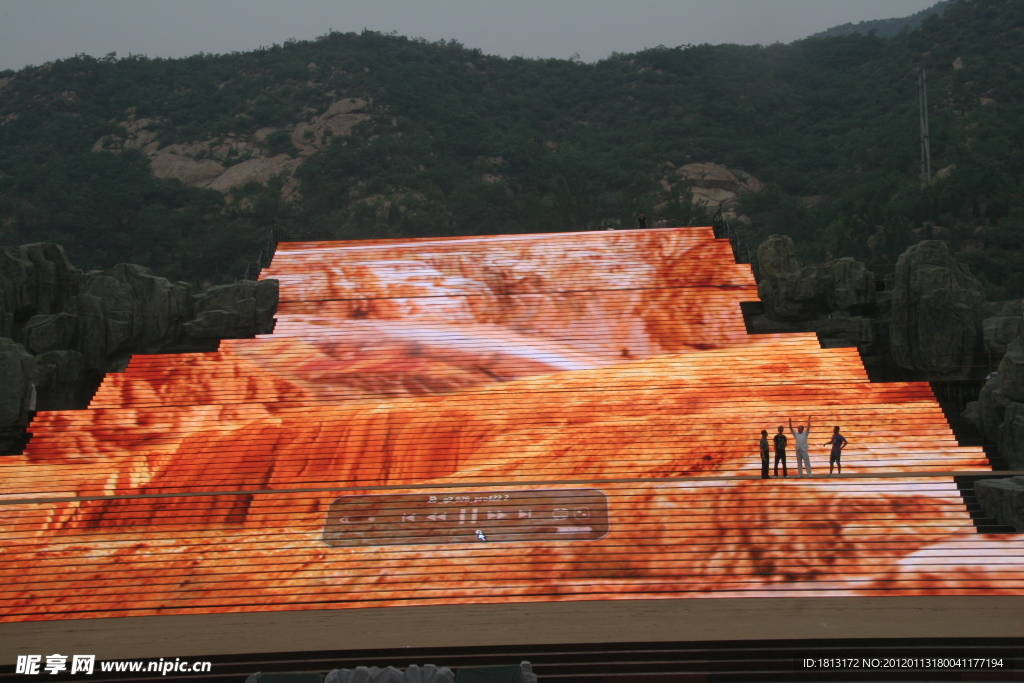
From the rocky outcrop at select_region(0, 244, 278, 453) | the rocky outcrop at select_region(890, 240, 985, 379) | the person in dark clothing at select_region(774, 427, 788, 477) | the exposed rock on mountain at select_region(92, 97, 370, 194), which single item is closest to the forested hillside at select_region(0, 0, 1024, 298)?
the exposed rock on mountain at select_region(92, 97, 370, 194)

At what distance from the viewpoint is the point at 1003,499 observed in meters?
10.4

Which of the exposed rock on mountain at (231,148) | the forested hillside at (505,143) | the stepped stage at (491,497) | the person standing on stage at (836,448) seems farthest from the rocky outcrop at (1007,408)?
the exposed rock on mountain at (231,148)

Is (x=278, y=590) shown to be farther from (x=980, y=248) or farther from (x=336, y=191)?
(x=336, y=191)

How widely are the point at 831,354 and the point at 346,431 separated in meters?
7.93

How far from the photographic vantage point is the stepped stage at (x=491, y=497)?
894cm

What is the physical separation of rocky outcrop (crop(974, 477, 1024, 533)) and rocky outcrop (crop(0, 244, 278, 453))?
12.1 m

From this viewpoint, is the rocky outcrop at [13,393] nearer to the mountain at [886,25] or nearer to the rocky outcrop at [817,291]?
the rocky outcrop at [817,291]

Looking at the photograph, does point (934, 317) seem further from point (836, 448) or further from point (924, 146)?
point (924, 146)

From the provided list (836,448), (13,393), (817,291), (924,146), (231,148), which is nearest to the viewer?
(836,448)

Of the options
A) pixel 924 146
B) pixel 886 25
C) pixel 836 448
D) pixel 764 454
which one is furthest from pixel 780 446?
pixel 886 25

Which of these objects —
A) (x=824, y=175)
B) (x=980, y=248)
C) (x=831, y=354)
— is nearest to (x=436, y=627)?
(x=831, y=354)

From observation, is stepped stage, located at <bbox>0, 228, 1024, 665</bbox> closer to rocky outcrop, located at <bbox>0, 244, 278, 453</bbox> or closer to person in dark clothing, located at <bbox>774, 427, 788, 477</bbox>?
person in dark clothing, located at <bbox>774, 427, 788, 477</bbox>

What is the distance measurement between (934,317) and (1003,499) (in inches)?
213

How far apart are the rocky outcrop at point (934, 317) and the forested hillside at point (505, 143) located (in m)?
13.6
